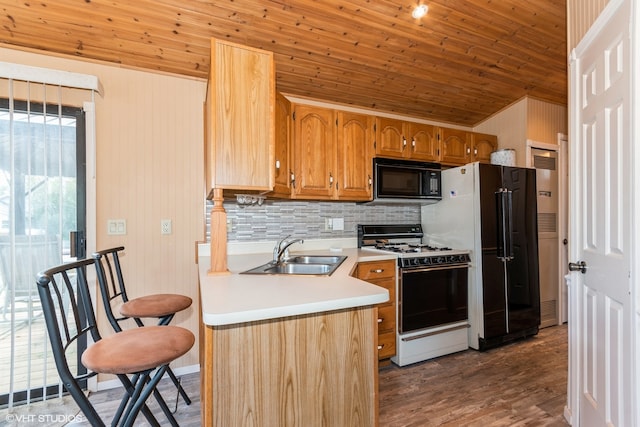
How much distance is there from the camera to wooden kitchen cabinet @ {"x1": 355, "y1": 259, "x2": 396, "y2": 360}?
2.44m

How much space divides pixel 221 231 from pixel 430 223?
7.86ft

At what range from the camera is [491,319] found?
274 centimetres

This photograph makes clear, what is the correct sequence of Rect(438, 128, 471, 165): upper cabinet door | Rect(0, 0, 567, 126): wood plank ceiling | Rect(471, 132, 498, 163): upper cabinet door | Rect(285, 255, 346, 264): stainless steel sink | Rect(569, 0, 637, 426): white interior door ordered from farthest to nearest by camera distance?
Rect(471, 132, 498, 163): upper cabinet door → Rect(438, 128, 471, 165): upper cabinet door → Rect(285, 255, 346, 264): stainless steel sink → Rect(0, 0, 567, 126): wood plank ceiling → Rect(569, 0, 637, 426): white interior door

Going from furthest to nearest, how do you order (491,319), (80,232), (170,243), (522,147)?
(522,147)
(491,319)
(170,243)
(80,232)

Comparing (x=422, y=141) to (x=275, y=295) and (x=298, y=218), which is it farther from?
(x=275, y=295)

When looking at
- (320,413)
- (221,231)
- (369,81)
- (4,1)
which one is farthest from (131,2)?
(320,413)

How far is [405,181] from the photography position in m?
2.96

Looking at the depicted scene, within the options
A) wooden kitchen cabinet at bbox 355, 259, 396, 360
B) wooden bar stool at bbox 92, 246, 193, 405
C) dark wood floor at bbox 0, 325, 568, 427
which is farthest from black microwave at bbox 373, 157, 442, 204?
wooden bar stool at bbox 92, 246, 193, 405

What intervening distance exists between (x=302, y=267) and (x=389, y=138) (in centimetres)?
160

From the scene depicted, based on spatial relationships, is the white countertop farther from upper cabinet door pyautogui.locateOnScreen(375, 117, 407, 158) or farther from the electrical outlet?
upper cabinet door pyautogui.locateOnScreen(375, 117, 407, 158)

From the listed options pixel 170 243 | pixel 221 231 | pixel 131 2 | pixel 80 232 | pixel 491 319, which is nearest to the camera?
pixel 221 231

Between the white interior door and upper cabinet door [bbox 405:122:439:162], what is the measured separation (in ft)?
4.66

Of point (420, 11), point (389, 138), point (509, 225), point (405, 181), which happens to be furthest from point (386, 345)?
point (420, 11)

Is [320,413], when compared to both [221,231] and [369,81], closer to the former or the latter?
[221,231]
